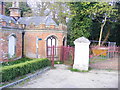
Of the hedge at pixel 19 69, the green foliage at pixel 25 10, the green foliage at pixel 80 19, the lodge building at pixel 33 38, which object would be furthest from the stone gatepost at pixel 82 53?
the green foliage at pixel 25 10

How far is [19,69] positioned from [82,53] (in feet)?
15.2

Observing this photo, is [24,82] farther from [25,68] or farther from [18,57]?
[18,57]

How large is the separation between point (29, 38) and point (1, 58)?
4.73 metres

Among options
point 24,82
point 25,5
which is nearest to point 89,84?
point 24,82

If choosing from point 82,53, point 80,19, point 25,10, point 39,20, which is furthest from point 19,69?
point 25,10

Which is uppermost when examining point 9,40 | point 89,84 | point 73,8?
point 73,8

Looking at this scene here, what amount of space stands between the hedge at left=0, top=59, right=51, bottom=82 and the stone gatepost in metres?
2.69

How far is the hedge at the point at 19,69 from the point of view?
6.68 meters

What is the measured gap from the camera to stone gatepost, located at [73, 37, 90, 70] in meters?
9.88

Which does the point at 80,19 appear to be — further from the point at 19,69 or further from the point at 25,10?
the point at 25,10

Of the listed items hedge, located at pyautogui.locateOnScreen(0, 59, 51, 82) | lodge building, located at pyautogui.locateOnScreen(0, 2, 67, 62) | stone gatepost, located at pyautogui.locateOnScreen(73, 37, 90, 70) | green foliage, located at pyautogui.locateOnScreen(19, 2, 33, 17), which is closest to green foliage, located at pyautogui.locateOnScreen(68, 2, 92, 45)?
lodge building, located at pyautogui.locateOnScreen(0, 2, 67, 62)

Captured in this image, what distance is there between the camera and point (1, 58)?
41.5 feet

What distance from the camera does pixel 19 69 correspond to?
25.0 ft

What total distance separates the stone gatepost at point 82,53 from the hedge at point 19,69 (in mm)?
2694
